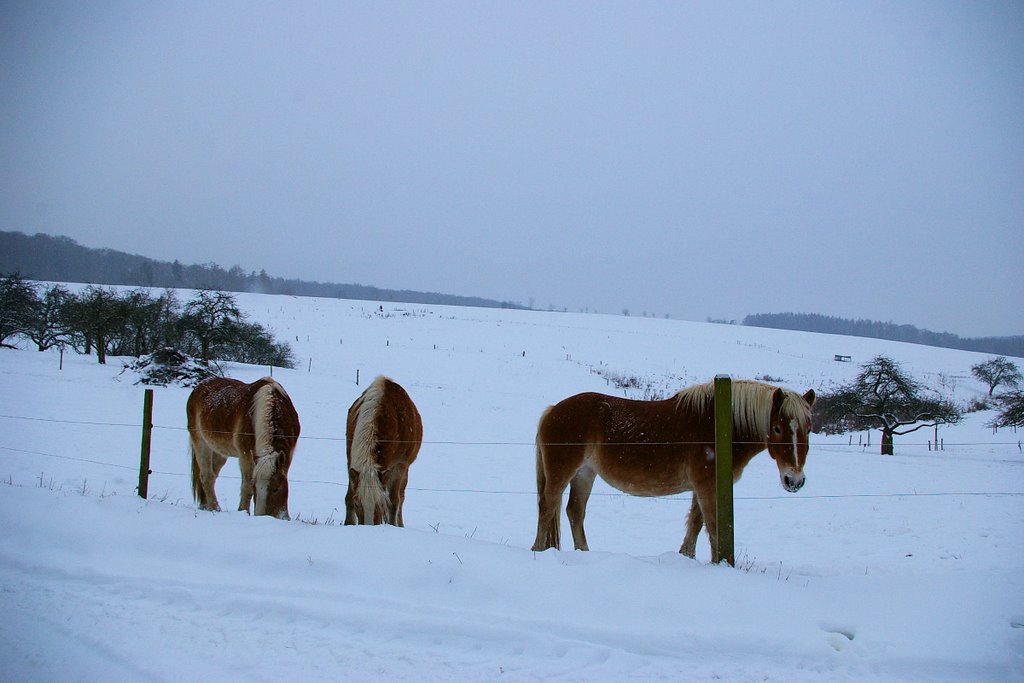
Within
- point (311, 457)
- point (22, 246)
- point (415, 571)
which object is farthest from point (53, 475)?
point (22, 246)

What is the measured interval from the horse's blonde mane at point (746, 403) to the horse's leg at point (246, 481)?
4.49 m

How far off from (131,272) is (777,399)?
4431 inches

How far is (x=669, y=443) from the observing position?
492cm

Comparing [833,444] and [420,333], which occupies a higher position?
[420,333]

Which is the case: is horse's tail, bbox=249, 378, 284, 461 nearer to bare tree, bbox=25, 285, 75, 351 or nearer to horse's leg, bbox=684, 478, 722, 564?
horse's leg, bbox=684, 478, 722, 564

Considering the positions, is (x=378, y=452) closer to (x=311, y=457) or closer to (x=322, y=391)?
(x=311, y=457)

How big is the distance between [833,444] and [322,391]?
64.9 ft

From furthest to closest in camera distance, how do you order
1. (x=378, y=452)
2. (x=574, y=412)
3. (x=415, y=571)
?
(x=378, y=452) < (x=574, y=412) < (x=415, y=571)

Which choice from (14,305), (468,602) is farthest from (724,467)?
(14,305)

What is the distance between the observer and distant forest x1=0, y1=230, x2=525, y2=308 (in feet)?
217

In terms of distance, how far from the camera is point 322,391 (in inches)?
864

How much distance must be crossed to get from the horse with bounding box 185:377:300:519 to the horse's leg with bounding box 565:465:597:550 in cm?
278

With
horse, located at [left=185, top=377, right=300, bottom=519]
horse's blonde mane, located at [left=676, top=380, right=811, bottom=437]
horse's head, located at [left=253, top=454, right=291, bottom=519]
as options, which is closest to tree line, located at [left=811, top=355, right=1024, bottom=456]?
horse's blonde mane, located at [left=676, top=380, right=811, bottom=437]

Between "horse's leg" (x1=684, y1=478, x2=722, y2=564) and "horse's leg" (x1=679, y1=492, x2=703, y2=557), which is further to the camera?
"horse's leg" (x1=679, y1=492, x2=703, y2=557)
